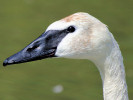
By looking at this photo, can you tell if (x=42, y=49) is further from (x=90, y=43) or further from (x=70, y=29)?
(x=90, y=43)

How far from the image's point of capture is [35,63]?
858 cm

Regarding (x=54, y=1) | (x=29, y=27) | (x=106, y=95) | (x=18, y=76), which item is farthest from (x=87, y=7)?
(x=106, y=95)

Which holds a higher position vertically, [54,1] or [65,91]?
[54,1]

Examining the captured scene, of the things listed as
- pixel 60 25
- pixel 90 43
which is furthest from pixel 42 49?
pixel 90 43

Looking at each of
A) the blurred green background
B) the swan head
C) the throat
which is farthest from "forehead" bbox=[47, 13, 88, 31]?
the blurred green background

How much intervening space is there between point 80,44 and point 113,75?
0.45 m

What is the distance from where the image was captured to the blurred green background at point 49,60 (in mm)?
7660

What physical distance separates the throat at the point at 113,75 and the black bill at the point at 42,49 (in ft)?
1.47

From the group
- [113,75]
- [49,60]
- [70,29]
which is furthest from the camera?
[49,60]

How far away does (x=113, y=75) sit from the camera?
4625mm

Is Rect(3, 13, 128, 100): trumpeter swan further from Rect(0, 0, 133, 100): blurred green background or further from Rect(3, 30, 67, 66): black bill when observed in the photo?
Rect(0, 0, 133, 100): blurred green background

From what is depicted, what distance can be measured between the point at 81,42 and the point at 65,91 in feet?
10.6

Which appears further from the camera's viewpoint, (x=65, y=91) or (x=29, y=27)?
(x=29, y=27)

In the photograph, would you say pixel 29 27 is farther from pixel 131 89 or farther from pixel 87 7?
pixel 131 89
